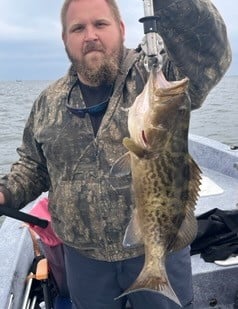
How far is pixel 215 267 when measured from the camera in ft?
12.6

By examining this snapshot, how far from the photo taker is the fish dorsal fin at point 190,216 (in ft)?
7.67

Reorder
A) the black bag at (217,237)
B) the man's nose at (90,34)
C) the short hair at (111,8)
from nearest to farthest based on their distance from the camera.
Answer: the man's nose at (90,34), the short hair at (111,8), the black bag at (217,237)

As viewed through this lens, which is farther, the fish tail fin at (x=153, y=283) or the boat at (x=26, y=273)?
the boat at (x=26, y=273)

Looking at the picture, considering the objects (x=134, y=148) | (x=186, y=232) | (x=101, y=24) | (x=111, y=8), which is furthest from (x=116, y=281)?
(x=111, y=8)

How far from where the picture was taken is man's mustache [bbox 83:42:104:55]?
8.43 feet

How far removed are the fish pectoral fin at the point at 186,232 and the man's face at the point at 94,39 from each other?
89cm

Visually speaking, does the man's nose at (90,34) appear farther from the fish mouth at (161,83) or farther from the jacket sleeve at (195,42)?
the fish mouth at (161,83)

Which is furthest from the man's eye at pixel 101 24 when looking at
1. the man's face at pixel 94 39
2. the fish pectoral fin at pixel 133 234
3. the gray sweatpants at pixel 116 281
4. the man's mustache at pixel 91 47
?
the gray sweatpants at pixel 116 281

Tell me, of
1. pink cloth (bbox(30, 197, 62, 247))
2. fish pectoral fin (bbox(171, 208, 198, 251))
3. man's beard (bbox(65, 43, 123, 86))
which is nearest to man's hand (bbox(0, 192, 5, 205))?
pink cloth (bbox(30, 197, 62, 247))

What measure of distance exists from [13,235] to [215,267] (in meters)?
1.91

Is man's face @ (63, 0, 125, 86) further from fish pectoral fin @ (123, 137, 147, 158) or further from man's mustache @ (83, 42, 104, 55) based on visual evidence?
fish pectoral fin @ (123, 137, 147, 158)

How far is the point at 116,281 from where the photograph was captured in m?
2.76

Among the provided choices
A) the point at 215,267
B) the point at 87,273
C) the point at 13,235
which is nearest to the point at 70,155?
the point at 87,273

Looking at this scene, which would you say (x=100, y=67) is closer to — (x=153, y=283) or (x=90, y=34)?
(x=90, y=34)
